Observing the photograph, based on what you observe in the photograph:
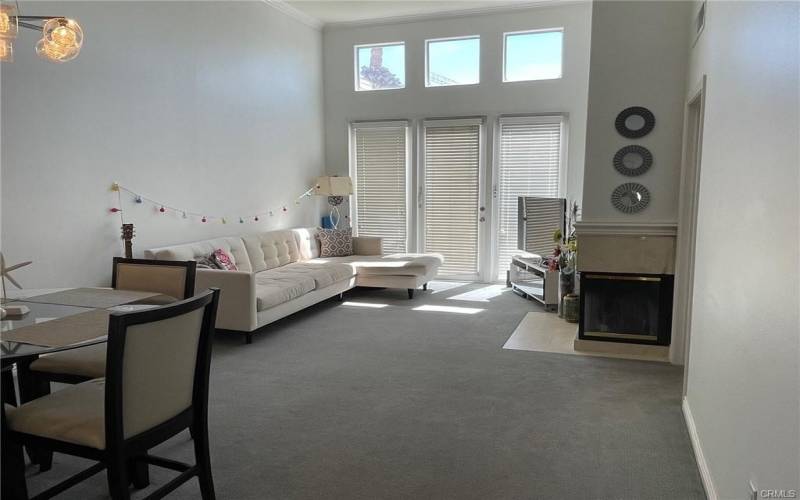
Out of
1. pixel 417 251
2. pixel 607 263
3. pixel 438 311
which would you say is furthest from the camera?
pixel 417 251

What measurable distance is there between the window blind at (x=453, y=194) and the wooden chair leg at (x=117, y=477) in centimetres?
596

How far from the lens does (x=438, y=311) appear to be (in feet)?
19.0

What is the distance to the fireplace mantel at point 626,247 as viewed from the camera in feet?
13.6

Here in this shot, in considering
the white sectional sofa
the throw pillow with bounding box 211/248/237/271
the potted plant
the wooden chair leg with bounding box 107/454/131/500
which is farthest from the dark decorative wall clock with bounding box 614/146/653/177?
the wooden chair leg with bounding box 107/454/131/500

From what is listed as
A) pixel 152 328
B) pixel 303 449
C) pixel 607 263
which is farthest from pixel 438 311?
pixel 152 328

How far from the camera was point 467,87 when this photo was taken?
725 centimetres

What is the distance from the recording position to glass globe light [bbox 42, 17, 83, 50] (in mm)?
2863

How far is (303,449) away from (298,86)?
5.48 metres

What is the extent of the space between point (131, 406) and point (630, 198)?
3613mm

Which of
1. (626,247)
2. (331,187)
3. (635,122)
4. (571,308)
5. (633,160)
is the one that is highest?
(635,122)

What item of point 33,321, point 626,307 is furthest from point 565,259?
point 33,321

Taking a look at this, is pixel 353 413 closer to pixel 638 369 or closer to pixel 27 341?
pixel 27 341

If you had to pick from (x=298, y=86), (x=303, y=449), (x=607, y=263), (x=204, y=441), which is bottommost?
(x=303, y=449)

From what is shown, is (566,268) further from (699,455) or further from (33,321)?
(33,321)
